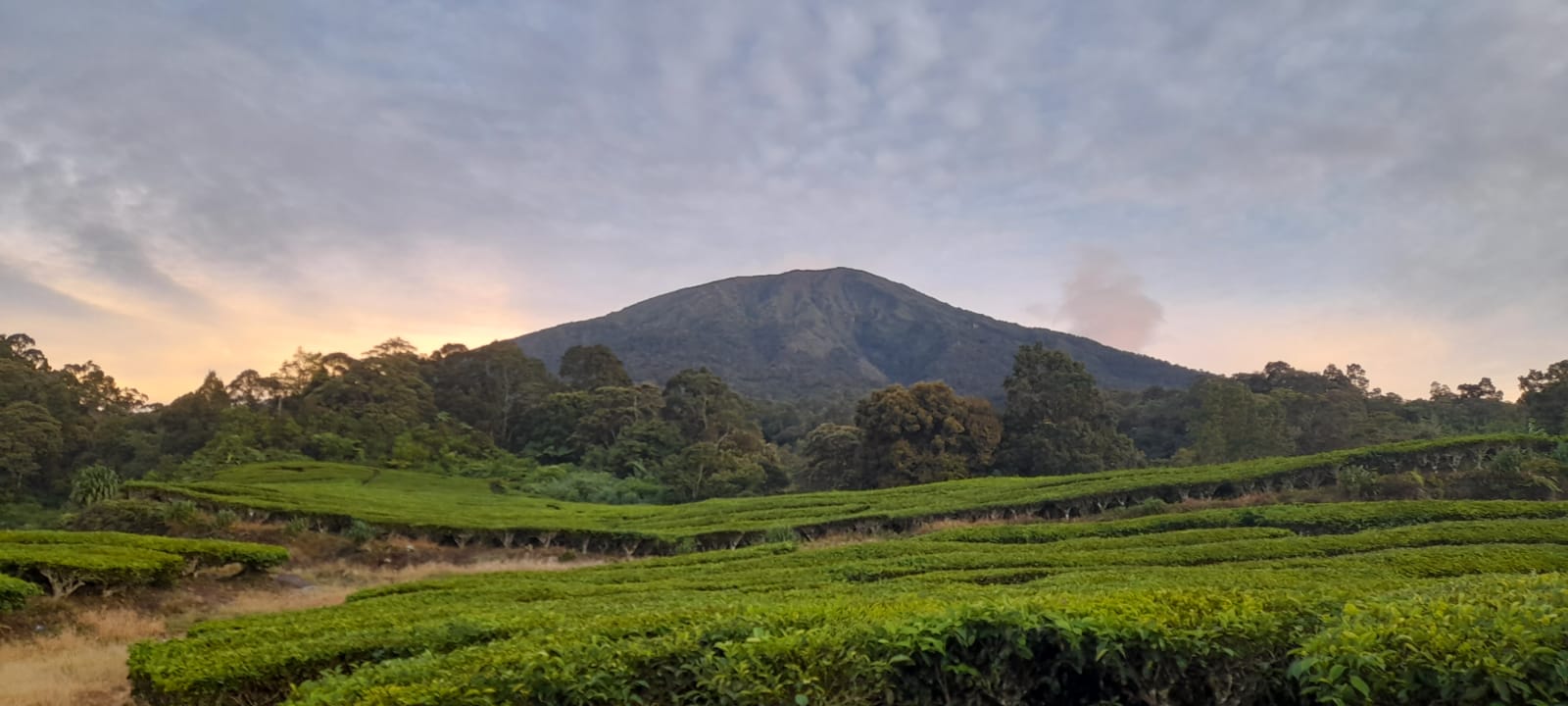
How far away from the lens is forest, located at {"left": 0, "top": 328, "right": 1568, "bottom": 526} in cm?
4491

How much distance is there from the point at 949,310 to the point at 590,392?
137251 mm

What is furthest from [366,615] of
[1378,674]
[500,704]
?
[1378,674]

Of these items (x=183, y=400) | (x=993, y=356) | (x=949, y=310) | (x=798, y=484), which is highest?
(x=949, y=310)

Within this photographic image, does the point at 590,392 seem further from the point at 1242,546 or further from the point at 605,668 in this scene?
the point at 605,668

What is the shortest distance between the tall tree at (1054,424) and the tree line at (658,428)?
Result: 118 millimetres

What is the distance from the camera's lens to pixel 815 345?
172875 millimetres

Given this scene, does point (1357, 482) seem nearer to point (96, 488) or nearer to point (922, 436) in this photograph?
point (922, 436)

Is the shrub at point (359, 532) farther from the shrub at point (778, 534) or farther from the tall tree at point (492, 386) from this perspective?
Answer: the tall tree at point (492, 386)

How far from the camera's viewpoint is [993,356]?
156 meters

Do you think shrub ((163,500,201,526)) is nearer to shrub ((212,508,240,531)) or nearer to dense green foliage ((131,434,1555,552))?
shrub ((212,508,240,531))

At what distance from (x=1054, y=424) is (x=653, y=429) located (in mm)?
27303

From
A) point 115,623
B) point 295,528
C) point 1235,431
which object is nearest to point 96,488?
point 295,528

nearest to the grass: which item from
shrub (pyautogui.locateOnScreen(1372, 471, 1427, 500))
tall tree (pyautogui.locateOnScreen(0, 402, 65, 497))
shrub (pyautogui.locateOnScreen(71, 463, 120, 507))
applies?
shrub (pyautogui.locateOnScreen(71, 463, 120, 507))

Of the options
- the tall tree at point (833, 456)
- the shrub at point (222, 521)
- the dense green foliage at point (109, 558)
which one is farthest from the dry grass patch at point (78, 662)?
the tall tree at point (833, 456)
